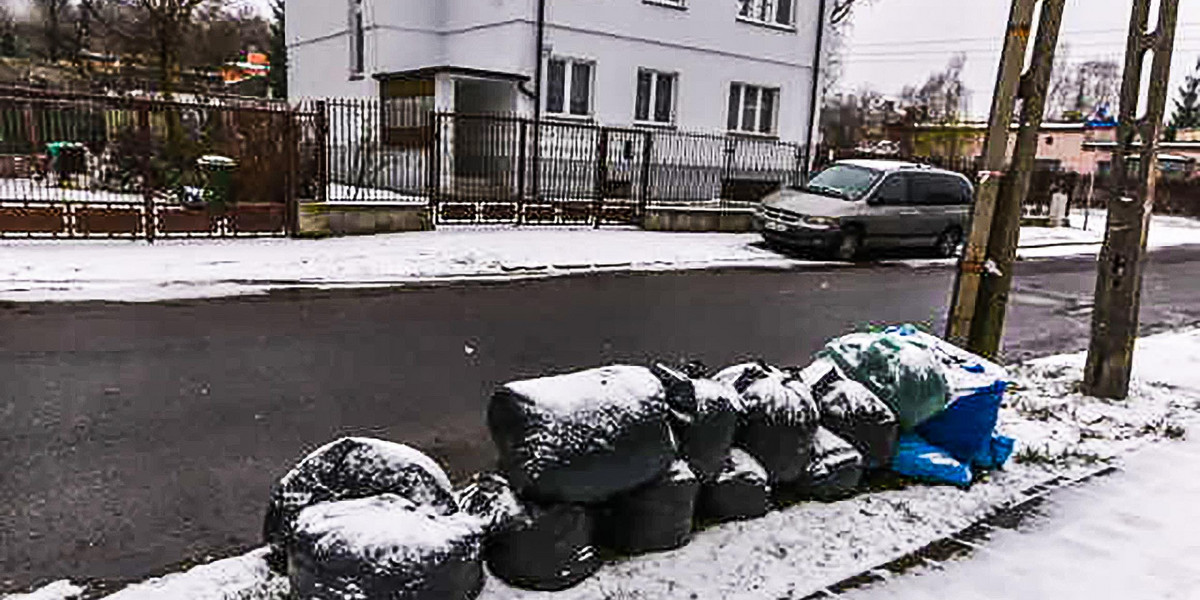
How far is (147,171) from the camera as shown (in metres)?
11.6

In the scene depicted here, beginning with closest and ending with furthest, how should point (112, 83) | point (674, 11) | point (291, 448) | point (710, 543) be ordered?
point (710, 543) < point (291, 448) < point (674, 11) < point (112, 83)

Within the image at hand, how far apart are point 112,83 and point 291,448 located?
87.3 ft

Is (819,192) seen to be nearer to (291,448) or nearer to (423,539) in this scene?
(291,448)

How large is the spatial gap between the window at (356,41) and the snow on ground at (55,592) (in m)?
21.7

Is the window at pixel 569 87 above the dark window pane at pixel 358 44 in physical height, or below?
below

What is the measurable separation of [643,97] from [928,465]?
60.8ft

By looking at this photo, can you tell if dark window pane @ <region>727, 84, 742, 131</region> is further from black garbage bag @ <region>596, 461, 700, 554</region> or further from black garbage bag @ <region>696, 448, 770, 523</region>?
black garbage bag @ <region>596, 461, 700, 554</region>

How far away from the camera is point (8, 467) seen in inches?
172

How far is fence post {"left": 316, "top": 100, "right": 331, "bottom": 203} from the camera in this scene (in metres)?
13.1

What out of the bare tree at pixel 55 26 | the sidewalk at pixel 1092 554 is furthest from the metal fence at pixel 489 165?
the bare tree at pixel 55 26

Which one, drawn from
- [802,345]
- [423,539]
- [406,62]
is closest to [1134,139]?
[802,345]

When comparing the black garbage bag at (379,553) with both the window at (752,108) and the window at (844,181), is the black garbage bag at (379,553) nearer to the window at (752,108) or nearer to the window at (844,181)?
the window at (844,181)

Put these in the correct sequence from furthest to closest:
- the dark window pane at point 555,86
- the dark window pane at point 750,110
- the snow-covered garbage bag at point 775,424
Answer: the dark window pane at point 750,110 < the dark window pane at point 555,86 < the snow-covered garbage bag at point 775,424

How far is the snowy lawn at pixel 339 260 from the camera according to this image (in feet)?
31.6
